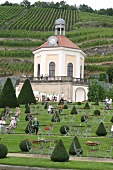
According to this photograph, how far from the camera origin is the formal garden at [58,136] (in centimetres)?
1872

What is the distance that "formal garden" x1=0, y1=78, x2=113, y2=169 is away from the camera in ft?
61.4

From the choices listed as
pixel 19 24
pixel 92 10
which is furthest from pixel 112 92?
pixel 92 10

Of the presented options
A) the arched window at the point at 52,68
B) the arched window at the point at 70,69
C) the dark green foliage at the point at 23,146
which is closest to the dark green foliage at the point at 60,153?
the dark green foliage at the point at 23,146

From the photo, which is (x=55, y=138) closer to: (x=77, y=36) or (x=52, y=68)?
(x=52, y=68)

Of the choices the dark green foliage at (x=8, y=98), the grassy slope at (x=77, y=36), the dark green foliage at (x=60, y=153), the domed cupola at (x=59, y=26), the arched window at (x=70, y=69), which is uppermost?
the grassy slope at (x=77, y=36)

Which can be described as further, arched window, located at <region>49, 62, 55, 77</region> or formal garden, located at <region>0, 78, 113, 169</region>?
arched window, located at <region>49, 62, 55, 77</region>

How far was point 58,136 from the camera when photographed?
26.1m

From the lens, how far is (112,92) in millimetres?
57250

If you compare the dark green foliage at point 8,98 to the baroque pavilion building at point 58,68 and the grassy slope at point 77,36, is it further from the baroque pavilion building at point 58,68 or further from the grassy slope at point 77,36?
the grassy slope at point 77,36

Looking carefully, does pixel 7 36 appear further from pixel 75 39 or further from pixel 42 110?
pixel 42 110

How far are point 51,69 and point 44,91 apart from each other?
538cm

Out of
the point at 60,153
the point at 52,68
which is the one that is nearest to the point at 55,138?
the point at 60,153

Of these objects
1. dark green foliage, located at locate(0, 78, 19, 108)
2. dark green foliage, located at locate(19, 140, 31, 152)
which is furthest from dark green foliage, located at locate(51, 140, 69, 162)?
dark green foliage, located at locate(0, 78, 19, 108)

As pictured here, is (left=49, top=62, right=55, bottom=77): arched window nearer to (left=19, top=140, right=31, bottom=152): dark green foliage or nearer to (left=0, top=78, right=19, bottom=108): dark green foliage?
(left=0, top=78, right=19, bottom=108): dark green foliage
